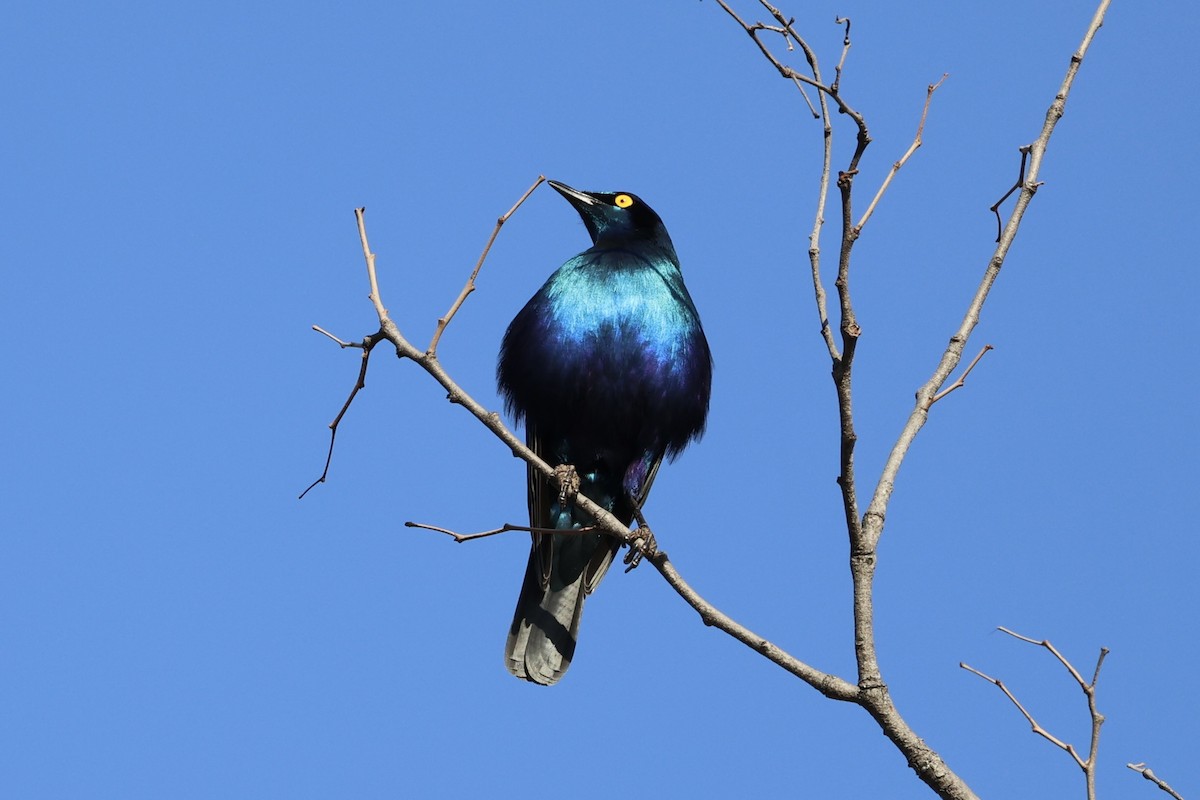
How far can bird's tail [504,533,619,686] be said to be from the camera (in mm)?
6000

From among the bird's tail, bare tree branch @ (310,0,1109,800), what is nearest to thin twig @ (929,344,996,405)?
bare tree branch @ (310,0,1109,800)

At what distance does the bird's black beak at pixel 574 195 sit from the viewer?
22.6 feet

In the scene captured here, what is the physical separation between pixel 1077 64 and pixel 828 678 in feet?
5.80

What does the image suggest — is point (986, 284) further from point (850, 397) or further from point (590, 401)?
point (590, 401)

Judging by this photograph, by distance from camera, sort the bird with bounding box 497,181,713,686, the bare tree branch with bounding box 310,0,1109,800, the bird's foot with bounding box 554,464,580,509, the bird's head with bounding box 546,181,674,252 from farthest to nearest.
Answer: the bird's head with bounding box 546,181,674,252, the bird with bounding box 497,181,713,686, the bird's foot with bounding box 554,464,580,509, the bare tree branch with bounding box 310,0,1109,800

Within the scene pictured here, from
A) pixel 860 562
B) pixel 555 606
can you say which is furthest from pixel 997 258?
pixel 555 606

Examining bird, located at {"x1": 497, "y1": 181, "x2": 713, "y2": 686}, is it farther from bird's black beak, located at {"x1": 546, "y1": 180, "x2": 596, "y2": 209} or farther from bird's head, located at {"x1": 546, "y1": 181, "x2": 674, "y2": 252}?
bird's black beak, located at {"x1": 546, "y1": 180, "x2": 596, "y2": 209}

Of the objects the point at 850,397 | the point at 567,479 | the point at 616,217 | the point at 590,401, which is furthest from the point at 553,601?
the point at 850,397

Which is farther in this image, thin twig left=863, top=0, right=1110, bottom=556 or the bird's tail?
the bird's tail

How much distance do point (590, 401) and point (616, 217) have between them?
56.7 inches

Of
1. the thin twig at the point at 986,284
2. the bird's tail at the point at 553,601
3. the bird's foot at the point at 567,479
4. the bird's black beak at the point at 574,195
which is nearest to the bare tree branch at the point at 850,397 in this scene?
the thin twig at the point at 986,284

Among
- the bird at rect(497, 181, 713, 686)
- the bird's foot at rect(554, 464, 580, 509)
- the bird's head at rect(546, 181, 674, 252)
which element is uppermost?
the bird's head at rect(546, 181, 674, 252)

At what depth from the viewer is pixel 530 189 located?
13.5ft

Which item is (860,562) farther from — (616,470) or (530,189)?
(616,470)
